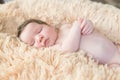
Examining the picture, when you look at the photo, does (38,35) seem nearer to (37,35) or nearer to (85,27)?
(37,35)

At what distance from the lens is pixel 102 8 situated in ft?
4.60

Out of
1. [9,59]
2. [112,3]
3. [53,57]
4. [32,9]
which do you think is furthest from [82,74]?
[112,3]

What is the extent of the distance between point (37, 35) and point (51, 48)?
0.36ft

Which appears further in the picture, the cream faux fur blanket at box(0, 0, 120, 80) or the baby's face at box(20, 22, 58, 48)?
the baby's face at box(20, 22, 58, 48)

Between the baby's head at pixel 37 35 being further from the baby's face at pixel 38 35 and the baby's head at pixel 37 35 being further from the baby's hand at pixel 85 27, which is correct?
the baby's hand at pixel 85 27

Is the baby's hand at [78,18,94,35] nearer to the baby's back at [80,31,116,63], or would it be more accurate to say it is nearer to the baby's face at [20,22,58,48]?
the baby's back at [80,31,116,63]

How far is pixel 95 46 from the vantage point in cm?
115

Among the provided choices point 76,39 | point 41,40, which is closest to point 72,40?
point 76,39

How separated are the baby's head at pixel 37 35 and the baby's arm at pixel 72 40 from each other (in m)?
0.08

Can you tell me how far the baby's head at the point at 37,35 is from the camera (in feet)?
3.75

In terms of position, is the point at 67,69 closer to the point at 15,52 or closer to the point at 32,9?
the point at 15,52

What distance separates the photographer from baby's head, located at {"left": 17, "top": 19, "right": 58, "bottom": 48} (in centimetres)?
114

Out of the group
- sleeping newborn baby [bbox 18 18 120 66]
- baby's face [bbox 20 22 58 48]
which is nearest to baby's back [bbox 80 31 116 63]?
sleeping newborn baby [bbox 18 18 120 66]

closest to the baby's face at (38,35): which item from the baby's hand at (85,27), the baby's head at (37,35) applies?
the baby's head at (37,35)
